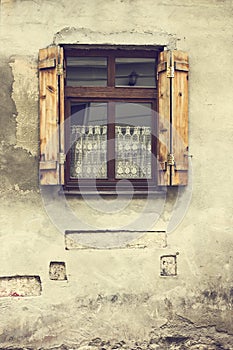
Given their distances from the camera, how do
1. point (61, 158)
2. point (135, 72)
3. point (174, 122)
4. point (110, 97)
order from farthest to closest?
point (135, 72), point (110, 97), point (174, 122), point (61, 158)

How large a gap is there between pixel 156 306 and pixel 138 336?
33 cm

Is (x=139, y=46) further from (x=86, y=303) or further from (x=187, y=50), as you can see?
(x=86, y=303)

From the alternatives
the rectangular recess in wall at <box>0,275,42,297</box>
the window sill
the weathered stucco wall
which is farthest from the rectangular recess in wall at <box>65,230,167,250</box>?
the rectangular recess in wall at <box>0,275,42,297</box>

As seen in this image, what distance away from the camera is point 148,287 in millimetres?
6559

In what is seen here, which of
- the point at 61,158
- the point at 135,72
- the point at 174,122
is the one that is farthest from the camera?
the point at 135,72

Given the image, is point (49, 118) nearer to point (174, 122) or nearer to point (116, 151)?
point (116, 151)

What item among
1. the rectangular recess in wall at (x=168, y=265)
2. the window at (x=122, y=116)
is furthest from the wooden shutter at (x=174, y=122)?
the rectangular recess in wall at (x=168, y=265)

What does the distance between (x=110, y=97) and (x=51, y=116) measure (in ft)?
2.12

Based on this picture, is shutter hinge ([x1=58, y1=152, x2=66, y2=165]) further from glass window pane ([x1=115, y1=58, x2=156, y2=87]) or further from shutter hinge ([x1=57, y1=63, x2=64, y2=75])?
glass window pane ([x1=115, y1=58, x2=156, y2=87])

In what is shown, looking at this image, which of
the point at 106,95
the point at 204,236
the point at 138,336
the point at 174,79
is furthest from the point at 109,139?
the point at 138,336

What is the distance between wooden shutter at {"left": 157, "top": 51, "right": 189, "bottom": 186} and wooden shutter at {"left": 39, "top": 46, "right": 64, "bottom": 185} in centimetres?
99

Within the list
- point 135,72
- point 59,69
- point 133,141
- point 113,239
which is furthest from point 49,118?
point 113,239

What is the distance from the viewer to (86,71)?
6.77 meters

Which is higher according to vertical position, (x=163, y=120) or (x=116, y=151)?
(x=163, y=120)
